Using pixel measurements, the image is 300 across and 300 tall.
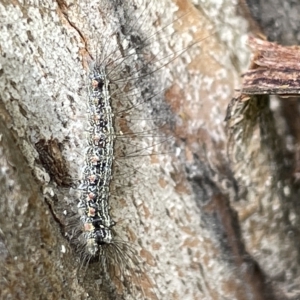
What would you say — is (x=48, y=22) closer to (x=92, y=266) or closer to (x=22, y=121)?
(x=22, y=121)

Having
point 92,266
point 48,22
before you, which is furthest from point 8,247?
point 48,22

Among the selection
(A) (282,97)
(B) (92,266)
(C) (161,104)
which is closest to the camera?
(A) (282,97)

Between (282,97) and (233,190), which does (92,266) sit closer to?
(233,190)

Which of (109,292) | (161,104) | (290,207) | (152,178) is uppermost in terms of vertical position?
(161,104)

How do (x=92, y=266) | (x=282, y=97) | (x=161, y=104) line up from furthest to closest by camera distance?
(x=92, y=266) < (x=161, y=104) < (x=282, y=97)

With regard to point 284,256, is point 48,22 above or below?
above

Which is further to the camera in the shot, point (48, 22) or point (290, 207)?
point (48, 22)
